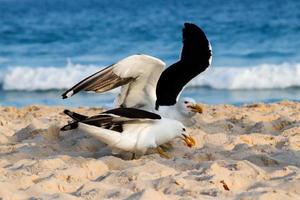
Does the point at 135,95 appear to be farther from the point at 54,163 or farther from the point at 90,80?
the point at 54,163

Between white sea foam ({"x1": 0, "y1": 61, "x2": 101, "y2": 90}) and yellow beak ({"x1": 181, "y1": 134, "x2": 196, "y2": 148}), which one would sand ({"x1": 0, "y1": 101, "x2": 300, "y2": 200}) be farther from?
white sea foam ({"x1": 0, "y1": 61, "x2": 101, "y2": 90})

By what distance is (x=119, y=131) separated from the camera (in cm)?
632

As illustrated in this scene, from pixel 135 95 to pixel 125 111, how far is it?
895 mm

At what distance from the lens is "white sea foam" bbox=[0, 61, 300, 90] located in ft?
47.9

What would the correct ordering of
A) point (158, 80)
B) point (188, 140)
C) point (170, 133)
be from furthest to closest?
point (158, 80) → point (188, 140) → point (170, 133)

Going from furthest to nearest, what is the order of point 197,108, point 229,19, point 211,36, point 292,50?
point 229,19 → point 211,36 → point 292,50 → point 197,108

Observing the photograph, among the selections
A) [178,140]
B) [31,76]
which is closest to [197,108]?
[178,140]

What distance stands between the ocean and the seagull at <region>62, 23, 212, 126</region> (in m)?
4.78

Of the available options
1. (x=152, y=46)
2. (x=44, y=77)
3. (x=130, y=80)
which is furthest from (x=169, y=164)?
(x=152, y=46)

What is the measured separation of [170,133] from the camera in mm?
6539

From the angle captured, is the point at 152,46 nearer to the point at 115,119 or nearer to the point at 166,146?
the point at 166,146

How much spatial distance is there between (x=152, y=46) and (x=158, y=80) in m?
13.8

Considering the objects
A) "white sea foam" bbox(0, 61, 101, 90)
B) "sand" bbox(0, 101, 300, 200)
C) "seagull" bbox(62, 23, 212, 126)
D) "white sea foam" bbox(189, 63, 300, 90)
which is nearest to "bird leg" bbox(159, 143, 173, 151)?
"sand" bbox(0, 101, 300, 200)

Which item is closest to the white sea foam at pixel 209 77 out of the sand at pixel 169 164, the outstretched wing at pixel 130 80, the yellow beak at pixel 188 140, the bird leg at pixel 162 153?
the sand at pixel 169 164
